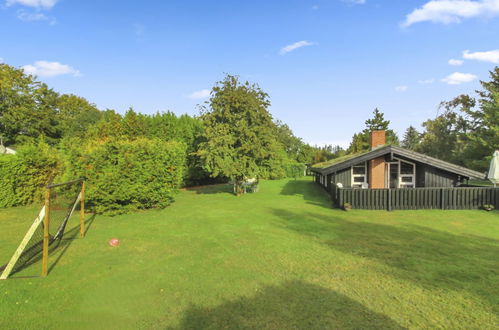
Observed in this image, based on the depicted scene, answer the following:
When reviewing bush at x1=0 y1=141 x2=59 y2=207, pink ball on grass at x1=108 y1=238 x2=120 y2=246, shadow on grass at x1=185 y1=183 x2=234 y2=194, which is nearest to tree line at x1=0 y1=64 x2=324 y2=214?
bush at x1=0 y1=141 x2=59 y2=207

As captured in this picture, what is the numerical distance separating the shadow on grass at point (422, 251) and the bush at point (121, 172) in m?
6.57

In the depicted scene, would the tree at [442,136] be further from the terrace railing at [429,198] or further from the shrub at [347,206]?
the shrub at [347,206]

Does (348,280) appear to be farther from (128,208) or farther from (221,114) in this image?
(221,114)

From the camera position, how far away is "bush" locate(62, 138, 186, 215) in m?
11.2

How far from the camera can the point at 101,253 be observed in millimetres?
6809

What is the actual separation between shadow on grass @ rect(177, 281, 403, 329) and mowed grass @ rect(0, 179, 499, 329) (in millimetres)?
17

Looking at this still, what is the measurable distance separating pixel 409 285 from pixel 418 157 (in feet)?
39.4

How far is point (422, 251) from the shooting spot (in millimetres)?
6637

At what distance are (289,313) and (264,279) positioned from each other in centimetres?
122

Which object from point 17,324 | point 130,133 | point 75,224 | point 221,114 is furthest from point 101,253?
point 130,133

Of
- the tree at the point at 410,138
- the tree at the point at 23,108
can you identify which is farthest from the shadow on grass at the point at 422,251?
the tree at the point at 410,138

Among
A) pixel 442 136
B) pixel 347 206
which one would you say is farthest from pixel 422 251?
pixel 442 136

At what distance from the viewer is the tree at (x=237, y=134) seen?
17.7 metres

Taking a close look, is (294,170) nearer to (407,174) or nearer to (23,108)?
(407,174)
